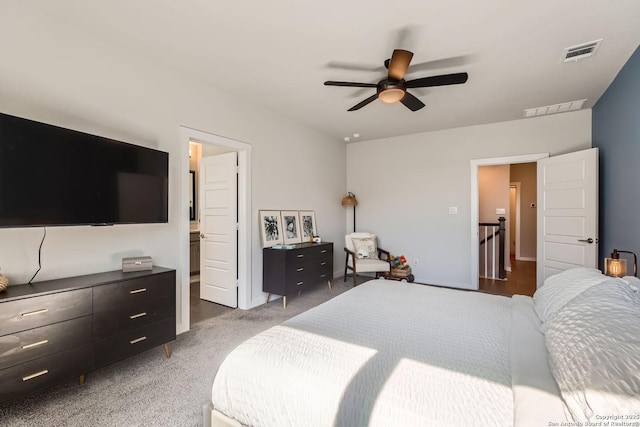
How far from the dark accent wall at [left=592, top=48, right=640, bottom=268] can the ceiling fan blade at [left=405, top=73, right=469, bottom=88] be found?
1.59m

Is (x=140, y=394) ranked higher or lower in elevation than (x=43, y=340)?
lower

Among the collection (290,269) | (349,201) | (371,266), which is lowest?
(371,266)

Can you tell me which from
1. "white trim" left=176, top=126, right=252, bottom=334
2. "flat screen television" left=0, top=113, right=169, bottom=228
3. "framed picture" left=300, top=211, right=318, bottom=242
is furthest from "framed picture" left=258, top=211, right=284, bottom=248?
"flat screen television" left=0, top=113, right=169, bottom=228

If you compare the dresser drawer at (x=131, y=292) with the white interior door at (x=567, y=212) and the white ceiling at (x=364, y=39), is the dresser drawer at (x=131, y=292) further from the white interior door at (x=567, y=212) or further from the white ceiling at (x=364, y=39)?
the white interior door at (x=567, y=212)

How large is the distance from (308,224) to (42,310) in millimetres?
3433

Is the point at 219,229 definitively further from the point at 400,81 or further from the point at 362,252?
the point at 400,81

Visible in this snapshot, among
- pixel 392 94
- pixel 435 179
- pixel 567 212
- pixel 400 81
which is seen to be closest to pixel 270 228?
pixel 392 94

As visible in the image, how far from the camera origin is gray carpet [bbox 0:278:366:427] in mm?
1723

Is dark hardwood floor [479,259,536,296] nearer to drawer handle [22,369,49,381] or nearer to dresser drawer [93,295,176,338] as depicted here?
dresser drawer [93,295,176,338]

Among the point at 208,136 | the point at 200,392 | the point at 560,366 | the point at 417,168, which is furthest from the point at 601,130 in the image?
the point at 200,392

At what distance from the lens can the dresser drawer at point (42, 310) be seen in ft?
A: 5.25

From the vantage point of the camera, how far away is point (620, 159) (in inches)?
115

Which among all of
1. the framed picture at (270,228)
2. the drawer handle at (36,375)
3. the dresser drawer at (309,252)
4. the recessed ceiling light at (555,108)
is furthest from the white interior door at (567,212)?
the drawer handle at (36,375)

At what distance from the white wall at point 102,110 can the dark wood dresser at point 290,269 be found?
0.16m
